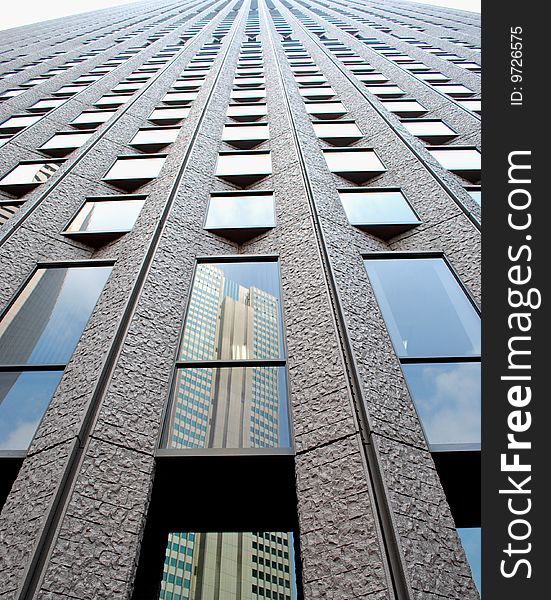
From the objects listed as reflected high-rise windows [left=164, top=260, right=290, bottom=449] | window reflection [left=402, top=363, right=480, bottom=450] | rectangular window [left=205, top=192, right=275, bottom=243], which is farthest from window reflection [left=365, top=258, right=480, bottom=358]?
rectangular window [left=205, top=192, right=275, bottom=243]

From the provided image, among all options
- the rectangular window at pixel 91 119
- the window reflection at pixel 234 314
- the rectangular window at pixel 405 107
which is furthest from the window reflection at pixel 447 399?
the rectangular window at pixel 91 119

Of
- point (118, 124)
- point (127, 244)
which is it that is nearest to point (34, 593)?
point (127, 244)

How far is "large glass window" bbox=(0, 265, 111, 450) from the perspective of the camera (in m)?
6.17

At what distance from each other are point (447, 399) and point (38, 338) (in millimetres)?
5587

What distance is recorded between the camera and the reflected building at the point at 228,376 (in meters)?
5.93

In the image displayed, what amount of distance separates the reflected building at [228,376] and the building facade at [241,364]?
0.11 ft

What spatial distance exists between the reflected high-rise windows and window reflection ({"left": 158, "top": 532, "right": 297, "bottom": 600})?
0.96 meters

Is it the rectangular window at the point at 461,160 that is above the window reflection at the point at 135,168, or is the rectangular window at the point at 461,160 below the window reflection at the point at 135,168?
below

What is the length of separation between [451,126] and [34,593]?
622 inches

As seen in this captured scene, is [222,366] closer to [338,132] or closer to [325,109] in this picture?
[338,132]

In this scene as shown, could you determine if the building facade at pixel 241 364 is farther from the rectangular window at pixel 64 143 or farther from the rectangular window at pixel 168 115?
the rectangular window at pixel 168 115

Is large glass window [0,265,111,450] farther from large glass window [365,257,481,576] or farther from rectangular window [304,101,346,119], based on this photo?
rectangular window [304,101,346,119]

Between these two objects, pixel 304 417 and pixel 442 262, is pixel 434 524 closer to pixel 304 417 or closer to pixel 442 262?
pixel 304 417

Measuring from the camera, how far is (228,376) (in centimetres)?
671
